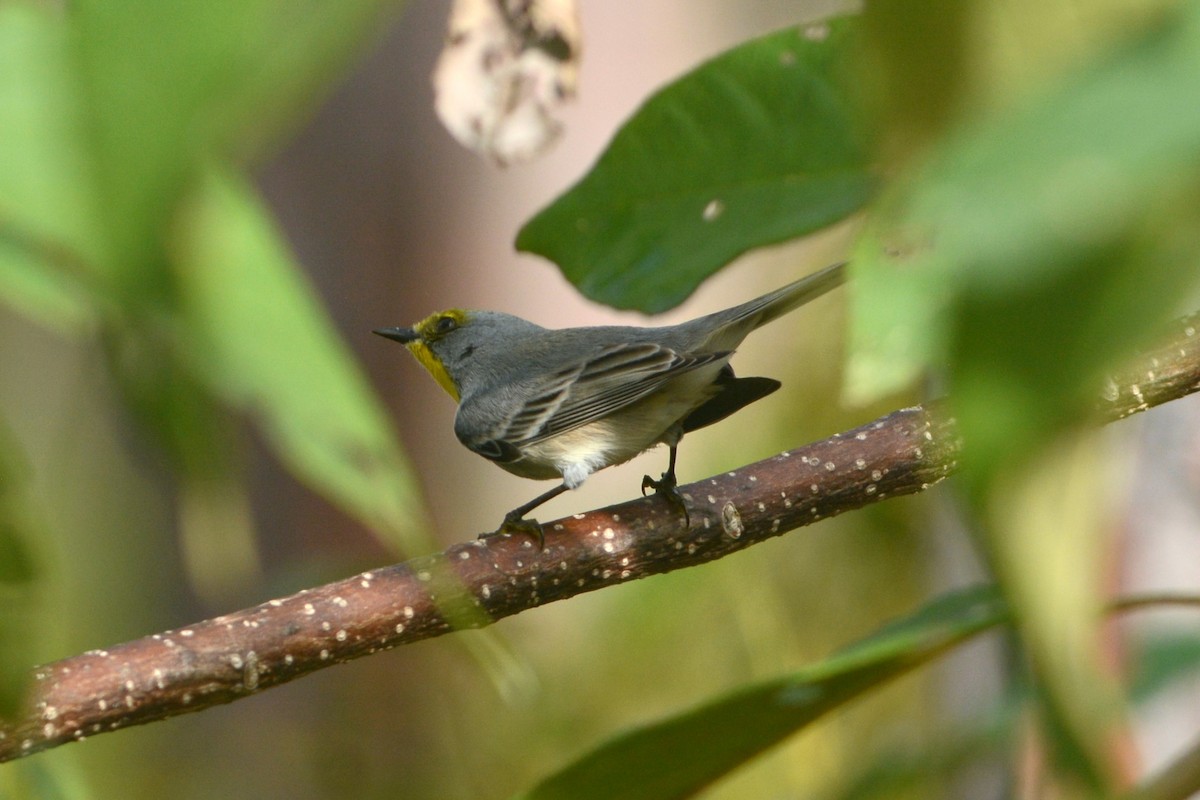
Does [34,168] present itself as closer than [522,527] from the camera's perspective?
Yes

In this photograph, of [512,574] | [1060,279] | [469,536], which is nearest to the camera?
[1060,279]

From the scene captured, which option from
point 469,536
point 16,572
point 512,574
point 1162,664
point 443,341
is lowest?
point 1162,664

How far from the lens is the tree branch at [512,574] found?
0.93 metres

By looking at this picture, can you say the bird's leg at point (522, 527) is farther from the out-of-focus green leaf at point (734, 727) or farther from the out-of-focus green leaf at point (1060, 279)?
the out-of-focus green leaf at point (1060, 279)

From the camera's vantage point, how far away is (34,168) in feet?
1.25

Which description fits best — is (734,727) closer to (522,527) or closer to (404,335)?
(522,527)

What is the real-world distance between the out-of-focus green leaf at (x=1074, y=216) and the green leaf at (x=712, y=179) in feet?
3.10

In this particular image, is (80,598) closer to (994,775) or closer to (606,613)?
(606,613)

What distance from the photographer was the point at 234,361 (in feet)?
0.82

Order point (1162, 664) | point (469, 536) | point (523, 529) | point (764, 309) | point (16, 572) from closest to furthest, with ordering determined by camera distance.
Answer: point (16, 572) < point (523, 529) < point (1162, 664) < point (764, 309) < point (469, 536)

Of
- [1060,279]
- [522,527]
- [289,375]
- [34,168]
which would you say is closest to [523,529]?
[522,527]

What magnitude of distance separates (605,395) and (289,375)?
167 centimetres

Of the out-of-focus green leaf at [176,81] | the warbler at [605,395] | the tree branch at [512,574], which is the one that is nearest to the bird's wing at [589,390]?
the warbler at [605,395]

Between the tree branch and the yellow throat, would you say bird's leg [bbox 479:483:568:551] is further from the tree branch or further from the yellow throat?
the yellow throat
